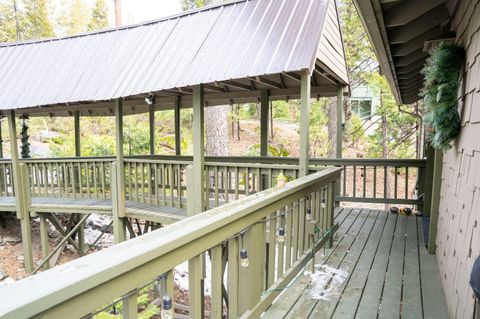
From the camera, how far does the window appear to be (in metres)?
20.6

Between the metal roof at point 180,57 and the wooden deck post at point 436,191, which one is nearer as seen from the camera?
the wooden deck post at point 436,191

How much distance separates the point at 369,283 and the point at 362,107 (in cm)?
1905

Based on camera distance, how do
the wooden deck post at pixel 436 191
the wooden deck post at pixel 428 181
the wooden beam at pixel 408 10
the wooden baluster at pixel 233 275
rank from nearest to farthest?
the wooden baluster at pixel 233 275
the wooden beam at pixel 408 10
the wooden deck post at pixel 436 191
the wooden deck post at pixel 428 181

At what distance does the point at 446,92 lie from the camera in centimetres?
308

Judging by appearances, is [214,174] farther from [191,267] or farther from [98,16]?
[98,16]

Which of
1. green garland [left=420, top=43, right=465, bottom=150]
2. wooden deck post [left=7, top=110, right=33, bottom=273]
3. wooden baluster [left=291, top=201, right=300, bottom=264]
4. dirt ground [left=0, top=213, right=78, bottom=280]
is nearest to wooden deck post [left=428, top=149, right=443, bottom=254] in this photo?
green garland [left=420, top=43, right=465, bottom=150]

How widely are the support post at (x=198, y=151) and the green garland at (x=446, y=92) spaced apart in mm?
3404

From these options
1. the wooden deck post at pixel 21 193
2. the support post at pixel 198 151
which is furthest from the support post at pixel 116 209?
the wooden deck post at pixel 21 193

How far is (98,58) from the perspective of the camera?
7.36m

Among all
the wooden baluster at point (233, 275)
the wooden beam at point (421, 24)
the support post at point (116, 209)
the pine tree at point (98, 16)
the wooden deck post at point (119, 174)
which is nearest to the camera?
the wooden baluster at point (233, 275)

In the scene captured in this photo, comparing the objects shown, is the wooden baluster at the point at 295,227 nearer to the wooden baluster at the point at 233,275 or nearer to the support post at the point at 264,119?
the wooden baluster at the point at 233,275

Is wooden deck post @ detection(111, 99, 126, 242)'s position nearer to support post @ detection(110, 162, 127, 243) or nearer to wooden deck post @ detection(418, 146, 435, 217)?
support post @ detection(110, 162, 127, 243)

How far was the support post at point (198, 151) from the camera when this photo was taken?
554 centimetres

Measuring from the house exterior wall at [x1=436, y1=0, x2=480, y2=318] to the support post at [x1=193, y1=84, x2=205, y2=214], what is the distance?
3580mm
